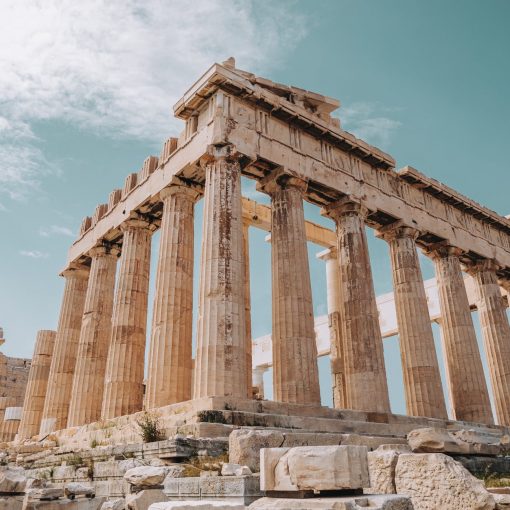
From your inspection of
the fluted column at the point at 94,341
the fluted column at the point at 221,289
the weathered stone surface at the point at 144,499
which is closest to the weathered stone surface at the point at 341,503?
the weathered stone surface at the point at 144,499

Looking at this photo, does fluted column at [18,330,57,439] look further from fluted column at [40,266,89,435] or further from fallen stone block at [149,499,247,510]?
fallen stone block at [149,499,247,510]

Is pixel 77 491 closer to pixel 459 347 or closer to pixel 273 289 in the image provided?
pixel 273 289

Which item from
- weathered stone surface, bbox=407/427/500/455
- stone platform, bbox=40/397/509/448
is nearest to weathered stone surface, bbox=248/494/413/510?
weathered stone surface, bbox=407/427/500/455

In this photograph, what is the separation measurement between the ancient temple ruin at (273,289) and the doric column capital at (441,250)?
0.24 ft

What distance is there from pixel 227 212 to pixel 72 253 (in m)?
13.6

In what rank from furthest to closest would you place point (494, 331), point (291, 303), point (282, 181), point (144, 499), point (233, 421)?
point (494, 331) → point (282, 181) → point (291, 303) → point (233, 421) → point (144, 499)

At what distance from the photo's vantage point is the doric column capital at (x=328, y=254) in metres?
27.9

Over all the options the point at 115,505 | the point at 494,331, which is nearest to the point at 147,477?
the point at 115,505

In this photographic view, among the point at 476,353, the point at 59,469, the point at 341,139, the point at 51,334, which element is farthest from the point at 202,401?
the point at 51,334

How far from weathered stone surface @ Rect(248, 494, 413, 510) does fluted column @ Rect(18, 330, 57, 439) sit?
23355 millimetres

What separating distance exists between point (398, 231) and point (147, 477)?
1768cm

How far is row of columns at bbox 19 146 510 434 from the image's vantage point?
631 inches

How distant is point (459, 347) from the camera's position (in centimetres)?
2391

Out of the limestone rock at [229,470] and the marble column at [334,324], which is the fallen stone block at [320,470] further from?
the marble column at [334,324]
